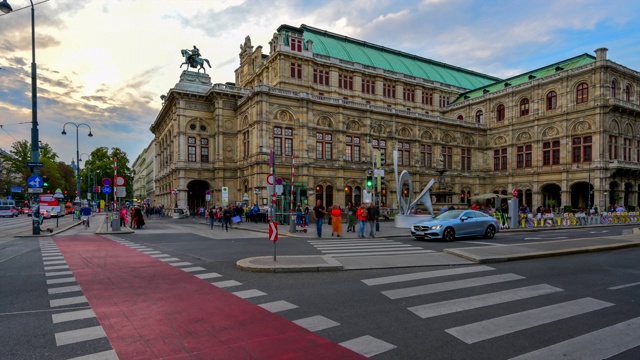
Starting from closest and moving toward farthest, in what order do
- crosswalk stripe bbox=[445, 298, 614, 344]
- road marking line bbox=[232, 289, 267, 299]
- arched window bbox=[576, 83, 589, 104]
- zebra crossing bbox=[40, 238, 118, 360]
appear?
zebra crossing bbox=[40, 238, 118, 360] → crosswalk stripe bbox=[445, 298, 614, 344] → road marking line bbox=[232, 289, 267, 299] → arched window bbox=[576, 83, 589, 104]

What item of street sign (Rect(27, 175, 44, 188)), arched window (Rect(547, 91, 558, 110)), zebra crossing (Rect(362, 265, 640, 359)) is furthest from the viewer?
arched window (Rect(547, 91, 558, 110))

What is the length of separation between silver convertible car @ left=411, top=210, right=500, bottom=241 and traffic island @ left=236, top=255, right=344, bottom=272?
817 cm

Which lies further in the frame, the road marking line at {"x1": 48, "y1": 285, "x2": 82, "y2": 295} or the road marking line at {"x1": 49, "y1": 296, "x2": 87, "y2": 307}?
the road marking line at {"x1": 48, "y1": 285, "x2": 82, "y2": 295}

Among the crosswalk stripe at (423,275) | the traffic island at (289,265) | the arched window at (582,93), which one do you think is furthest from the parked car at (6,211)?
the arched window at (582,93)

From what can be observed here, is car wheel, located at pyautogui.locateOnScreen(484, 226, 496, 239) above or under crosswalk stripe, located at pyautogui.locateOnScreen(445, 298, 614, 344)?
under

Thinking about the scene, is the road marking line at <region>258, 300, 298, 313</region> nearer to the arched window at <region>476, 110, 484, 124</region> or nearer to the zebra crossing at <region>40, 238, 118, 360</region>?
the zebra crossing at <region>40, 238, 118, 360</region>

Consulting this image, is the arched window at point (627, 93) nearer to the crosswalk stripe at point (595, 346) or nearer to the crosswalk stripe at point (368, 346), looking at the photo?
the crosswalk stripe at point (595, 346)

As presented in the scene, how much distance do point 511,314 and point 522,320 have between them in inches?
11.1

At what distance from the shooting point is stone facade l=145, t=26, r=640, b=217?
43.4m

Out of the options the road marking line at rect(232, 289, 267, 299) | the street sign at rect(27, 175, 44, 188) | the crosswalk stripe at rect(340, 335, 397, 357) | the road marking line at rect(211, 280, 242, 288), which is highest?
the street sign at rect(27, 175, 44, 188)

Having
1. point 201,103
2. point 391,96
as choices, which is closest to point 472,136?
point 391,96

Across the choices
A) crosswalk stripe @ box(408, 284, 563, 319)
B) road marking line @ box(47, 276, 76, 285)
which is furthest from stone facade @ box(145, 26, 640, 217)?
crosswalk stripe @ box(408, 284, 563, 319)

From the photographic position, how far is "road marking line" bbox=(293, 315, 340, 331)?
17.8 ft

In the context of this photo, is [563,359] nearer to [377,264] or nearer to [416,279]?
[416,279]
